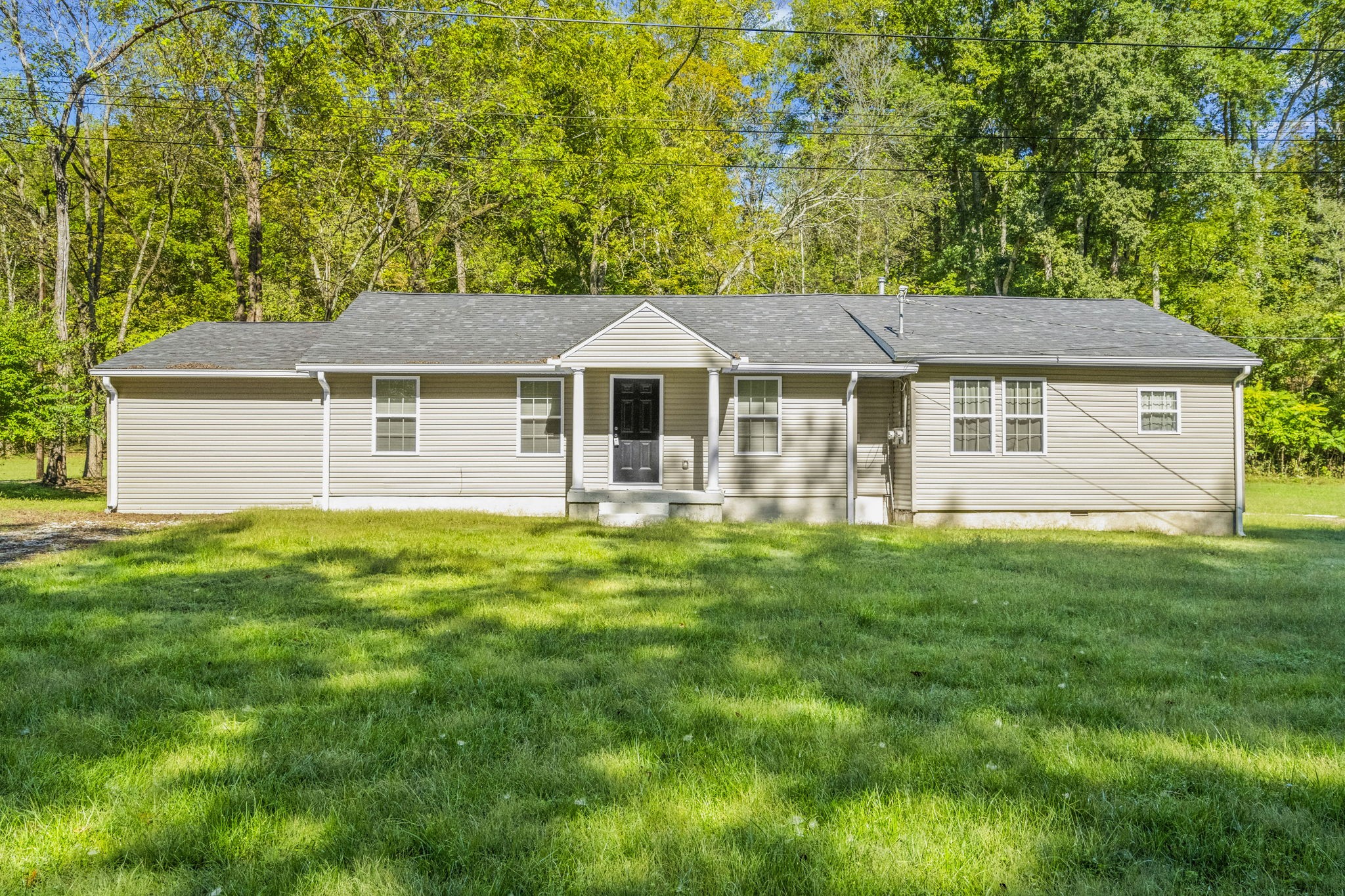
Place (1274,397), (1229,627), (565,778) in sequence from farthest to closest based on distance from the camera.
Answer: (1274,397) → (1229,627) → (565,778)

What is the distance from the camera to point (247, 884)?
272 centimetres

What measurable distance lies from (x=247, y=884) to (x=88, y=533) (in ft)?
38.6

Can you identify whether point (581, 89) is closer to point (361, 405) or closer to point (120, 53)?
point (120, 53)

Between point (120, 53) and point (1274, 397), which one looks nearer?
point (120, 53)

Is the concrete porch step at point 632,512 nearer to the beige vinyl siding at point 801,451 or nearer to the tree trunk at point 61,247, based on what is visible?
the beige vinyl siding at point 801,451

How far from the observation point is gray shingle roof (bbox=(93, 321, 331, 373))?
49.1 feet

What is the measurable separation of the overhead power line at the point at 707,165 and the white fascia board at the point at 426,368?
1048 centimetres

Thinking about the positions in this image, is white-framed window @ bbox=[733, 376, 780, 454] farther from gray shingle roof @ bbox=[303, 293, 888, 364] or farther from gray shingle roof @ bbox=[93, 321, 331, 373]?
gray shingle roof @ bbox=[93, 321, 331, 373]

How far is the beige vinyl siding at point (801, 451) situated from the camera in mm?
15406

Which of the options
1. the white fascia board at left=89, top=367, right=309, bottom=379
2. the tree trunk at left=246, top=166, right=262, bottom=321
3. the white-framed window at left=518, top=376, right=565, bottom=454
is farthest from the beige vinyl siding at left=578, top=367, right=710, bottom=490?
the tree trunk at left=246, top=166, right=262, bottom=321

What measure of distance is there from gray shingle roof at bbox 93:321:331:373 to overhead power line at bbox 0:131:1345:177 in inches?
286

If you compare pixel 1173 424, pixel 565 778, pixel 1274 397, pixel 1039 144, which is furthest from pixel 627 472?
pixel 1039 144

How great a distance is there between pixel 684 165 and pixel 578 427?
50.8 ft

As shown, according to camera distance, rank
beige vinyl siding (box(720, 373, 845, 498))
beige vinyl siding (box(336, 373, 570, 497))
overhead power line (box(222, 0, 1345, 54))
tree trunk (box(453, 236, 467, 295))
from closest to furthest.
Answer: overhead power line (box(222, 0, 1345, 54)) → beige vinyl siding (box(336, 373, 570, 497)) → beige vinyl siding (box(720, 373, 845, 498)) → tree trunk (box(453, 236, 467, 295))
